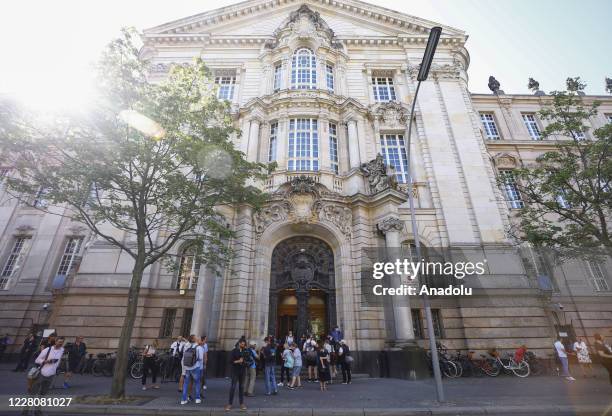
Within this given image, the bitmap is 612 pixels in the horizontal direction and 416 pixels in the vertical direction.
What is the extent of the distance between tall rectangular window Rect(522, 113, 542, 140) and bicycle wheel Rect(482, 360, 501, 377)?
68.0ft

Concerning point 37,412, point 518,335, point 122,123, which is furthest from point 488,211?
point 37,412

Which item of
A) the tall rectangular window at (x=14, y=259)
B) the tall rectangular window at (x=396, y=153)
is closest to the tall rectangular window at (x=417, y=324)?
the tall rectangular window at (x=396, y=153)

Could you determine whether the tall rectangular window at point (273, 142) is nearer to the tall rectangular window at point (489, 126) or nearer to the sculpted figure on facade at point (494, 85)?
the tall rectangular window at point (489, 126)

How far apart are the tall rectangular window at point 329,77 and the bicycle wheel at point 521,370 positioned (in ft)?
65.1

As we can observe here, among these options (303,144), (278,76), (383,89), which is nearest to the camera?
(303,144)

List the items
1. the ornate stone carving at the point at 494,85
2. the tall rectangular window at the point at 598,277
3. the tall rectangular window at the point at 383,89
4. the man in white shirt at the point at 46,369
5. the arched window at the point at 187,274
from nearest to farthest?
the man in white shirt at the point at 46,369 → the arched window at the point at 187,274 → the tall rectangular window at the point at 598,277 → the tall rectangular window at the point at 383,89 → the ornate stone carving at the point at 494,85

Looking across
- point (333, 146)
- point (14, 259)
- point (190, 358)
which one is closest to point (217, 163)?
point (190, 358)

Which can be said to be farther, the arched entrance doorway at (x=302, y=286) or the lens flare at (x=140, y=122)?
the arched entrance doorway at (x=302, y=286)

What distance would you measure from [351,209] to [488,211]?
28.1ft

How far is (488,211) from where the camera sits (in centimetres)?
1766

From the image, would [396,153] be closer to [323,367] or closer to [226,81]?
[323,367]

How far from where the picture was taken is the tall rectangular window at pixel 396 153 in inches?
768

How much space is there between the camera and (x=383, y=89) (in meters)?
23.6

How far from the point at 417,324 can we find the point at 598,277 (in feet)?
48.3
